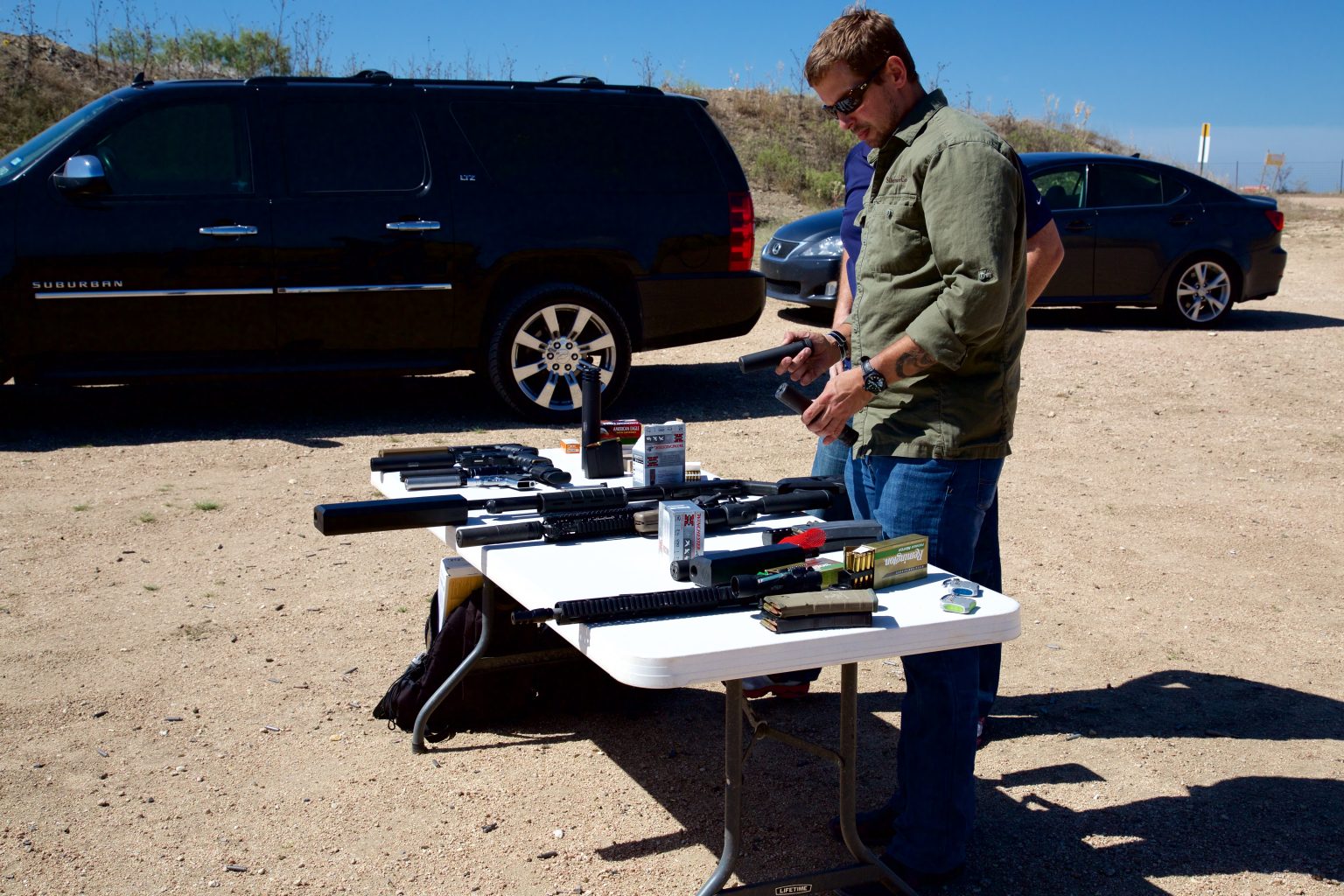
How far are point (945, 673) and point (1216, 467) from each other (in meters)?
5.41

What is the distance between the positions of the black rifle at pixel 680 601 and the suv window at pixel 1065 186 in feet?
33.4

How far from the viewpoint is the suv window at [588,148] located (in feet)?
26.3

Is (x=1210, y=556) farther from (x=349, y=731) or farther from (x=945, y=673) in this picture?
(x=349, y=731)

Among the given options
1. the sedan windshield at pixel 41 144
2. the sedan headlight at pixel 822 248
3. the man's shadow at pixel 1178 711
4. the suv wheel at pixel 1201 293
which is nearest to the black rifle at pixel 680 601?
the man's shadow at pixel 1178 711

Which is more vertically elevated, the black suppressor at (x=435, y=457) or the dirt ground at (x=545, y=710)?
the black suppressor at (x=435, y=457)

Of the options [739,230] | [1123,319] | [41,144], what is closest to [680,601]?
[739,230]

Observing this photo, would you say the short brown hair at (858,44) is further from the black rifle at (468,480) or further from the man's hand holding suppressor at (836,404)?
the black rifle at (468,480)

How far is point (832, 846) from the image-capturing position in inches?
134

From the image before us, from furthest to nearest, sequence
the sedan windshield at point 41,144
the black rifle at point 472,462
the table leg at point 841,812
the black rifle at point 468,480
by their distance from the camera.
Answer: the sedan windshield at point 41,144 → the black rifle at point 472,462 → the black rifle at point 468,480 → the table leg at point 841,812

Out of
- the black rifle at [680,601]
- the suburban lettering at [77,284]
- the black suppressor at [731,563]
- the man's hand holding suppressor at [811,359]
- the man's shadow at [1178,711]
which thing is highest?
the suburban lettering at [77,284]

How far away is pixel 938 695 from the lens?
2.99 m

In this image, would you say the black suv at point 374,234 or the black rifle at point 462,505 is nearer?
the black rifle at point 462,505

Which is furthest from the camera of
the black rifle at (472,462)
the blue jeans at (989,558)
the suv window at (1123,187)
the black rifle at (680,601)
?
the suv window at (1123,187)

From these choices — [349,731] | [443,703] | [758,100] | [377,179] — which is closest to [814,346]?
[443,703]
